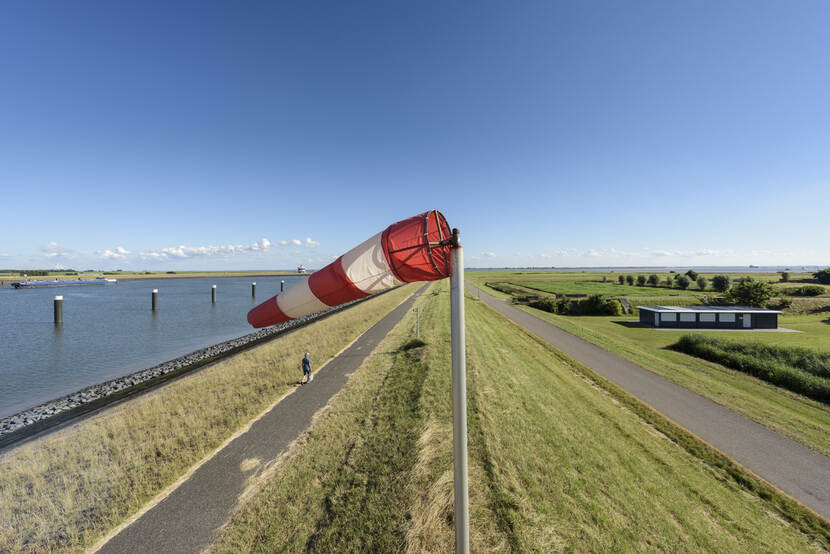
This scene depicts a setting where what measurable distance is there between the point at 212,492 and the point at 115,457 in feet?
12.6

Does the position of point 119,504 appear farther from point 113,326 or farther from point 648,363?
point 113,326

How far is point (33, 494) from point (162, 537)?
4.11 metres

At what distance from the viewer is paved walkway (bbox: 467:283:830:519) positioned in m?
7.76

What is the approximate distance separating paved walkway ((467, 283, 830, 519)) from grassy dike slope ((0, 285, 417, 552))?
15.0 meters

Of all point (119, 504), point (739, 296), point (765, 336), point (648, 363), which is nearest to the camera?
point (119, 504)

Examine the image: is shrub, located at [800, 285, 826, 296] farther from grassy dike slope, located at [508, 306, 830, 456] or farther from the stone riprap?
the stone riprap

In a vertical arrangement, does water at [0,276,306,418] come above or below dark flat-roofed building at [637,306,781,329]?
below

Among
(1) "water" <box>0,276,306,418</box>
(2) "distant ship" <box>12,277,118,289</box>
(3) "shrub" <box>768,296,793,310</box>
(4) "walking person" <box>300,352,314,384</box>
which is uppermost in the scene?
(2) "distant ship" <box>12,277,118,289</box>

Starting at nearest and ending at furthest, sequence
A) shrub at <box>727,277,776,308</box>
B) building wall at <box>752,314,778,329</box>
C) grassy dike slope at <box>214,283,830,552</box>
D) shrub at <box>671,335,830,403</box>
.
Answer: grassy dike slope at <box>214,283,830,552</box> → shrub at <box>671,335,830,403</box> → building wall at <box>752,314,778,329</box> → shrub at <box>727,277,776,308</box>

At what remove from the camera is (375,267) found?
2252 mm

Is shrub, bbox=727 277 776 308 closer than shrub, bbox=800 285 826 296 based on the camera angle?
Yes

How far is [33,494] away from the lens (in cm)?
665

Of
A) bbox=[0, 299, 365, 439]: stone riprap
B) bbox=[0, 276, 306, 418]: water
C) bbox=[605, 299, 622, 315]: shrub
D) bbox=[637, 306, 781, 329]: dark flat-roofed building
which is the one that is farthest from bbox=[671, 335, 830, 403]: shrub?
bbox=[0, 276, 306, 418]: water

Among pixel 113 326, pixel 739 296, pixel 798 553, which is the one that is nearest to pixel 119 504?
pixel 798 553
